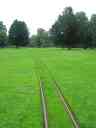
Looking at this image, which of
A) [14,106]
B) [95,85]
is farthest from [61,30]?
[14,106]

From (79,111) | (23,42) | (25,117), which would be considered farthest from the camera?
(23,42)

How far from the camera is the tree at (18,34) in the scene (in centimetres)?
13588

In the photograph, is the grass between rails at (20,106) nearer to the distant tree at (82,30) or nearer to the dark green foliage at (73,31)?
the dark green foliage at (73,31)

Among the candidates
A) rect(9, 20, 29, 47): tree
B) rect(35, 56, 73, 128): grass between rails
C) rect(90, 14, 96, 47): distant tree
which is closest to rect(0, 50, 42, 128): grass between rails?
rect(35, 56, 73, 128): grass between rails

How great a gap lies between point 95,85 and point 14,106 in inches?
312

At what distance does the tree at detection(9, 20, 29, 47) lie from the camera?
135875 mm

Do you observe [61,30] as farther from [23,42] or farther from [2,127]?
[2,127]

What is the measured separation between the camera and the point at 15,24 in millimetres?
144375

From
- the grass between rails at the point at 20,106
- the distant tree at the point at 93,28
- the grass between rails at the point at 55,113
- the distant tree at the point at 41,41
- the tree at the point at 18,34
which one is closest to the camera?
the grass between rails at the point at 55,113

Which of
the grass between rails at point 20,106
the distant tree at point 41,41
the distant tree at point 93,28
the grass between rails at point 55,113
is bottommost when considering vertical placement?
the distant tree at point 41,41

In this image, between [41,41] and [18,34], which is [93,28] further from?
[41,41]

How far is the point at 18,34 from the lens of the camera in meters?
138

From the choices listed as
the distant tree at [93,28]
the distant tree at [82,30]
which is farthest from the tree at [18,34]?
the distant tree at [93,28]

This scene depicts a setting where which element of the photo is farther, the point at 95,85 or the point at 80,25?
the point at 80,25
